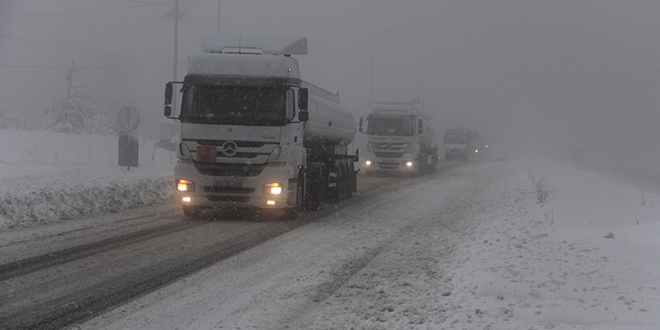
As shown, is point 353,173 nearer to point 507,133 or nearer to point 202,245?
point 202,245

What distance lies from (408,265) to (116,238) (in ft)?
16.6

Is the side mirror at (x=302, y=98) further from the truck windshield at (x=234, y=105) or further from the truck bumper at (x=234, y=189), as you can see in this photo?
the truck bumper at (x=234, y=189)

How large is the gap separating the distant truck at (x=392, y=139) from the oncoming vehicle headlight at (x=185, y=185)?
18593mm

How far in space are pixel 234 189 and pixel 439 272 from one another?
6.22 metres

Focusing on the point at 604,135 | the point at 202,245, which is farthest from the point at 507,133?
the point at 202,245

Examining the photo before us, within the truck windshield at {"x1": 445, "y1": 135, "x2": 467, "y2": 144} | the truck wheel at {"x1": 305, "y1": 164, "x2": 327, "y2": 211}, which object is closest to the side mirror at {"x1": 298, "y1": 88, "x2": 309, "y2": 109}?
the truck wheel at {"x1": 305, "y1": 164, "x2": 327, "y2": 211}

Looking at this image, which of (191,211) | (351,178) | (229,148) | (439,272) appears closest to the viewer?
(439,272)

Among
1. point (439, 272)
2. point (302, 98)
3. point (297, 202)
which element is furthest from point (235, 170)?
point (439, 272)

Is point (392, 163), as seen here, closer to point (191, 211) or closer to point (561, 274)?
point (191, 211)

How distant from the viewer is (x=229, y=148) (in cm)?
1347

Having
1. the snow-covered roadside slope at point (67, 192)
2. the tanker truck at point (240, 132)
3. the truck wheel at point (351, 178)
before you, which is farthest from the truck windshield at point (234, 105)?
the truck wheel at point (351, 178)

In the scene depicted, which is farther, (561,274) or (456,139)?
(456,139)

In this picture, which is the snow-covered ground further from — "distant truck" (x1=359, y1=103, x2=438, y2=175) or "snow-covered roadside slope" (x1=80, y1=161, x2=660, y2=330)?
"distant truck" (x1=359, y1=103, x2=438, y2=175)

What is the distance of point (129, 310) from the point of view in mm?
6383
